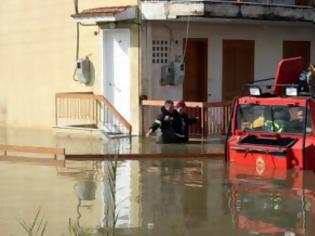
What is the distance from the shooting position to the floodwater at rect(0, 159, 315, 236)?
853 centimetres

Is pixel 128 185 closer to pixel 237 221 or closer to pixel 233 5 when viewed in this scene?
pixel 237 221

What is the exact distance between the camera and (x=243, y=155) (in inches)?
496

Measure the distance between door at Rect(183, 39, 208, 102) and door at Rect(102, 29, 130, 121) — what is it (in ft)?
5.12

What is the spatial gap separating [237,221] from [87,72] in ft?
36.1

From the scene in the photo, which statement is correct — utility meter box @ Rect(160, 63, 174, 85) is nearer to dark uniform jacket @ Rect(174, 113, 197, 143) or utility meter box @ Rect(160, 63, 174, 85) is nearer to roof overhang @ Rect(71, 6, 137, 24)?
roof overhang @ Rect(71, 6, 137, 24)

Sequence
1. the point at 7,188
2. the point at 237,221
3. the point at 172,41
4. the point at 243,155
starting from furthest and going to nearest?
the point at 172,41, the point at 243,155, the point at 7,188, the point at 237,221

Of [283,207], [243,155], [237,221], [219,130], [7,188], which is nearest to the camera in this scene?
[237,221]

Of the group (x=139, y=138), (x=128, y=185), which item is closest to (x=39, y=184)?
(x=128, y=185)

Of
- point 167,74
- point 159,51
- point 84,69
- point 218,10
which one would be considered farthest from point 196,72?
point 84,69

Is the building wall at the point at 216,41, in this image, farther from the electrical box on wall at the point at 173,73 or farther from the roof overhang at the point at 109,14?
the roof overhang at the point at 109,14

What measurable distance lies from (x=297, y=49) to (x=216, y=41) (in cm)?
297

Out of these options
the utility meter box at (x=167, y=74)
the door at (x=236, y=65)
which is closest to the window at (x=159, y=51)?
the utility meter box at (x=167, y=74)

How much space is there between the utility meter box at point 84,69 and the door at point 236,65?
3566 millimetres

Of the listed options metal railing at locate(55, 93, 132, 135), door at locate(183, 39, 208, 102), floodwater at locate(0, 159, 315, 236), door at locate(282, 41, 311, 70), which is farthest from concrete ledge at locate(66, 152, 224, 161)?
door at locate(282, 41, 311, 70)
